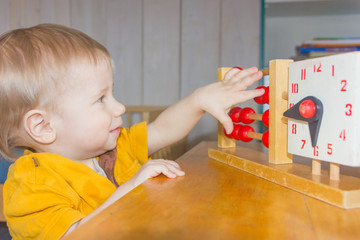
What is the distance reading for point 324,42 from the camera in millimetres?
1767

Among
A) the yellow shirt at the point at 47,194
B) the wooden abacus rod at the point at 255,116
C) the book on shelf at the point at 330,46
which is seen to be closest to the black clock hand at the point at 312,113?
the wooden abacus rod at the point at 255,116

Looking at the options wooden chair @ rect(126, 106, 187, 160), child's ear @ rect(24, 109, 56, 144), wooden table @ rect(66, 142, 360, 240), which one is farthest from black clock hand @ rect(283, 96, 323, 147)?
wooden chair @ rect(126, 106, 187, 160)

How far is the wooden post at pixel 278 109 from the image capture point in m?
0.72

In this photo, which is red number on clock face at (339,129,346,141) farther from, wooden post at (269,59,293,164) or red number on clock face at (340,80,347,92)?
wooden post at (269,59,293,164)

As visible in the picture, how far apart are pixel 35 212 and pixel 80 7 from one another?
63.9 inches

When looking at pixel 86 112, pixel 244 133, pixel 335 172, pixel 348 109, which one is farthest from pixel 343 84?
pixel 86 112

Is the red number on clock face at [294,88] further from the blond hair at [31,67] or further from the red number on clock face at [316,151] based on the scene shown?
the blond hair at [31,67]

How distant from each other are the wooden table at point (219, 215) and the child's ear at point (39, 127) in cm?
29

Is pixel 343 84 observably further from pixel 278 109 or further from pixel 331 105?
pixel 278 109

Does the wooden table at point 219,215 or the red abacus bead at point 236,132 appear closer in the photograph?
the wooden table at point 219,215

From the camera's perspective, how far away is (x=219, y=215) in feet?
1.57

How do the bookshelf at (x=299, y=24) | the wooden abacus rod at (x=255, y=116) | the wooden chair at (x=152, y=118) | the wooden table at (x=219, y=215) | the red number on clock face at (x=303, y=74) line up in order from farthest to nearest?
the bookshelf at (x=299, y=24)
the wooden chair at (x=152, y=118)
the wooden abacus rod at (x=255, y=116)
the red number on clock face at (x=303, y=74)
the wooden table at (x=219, y=215)

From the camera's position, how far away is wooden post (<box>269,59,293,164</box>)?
0.72 meters

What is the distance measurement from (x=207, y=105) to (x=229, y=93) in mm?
75
